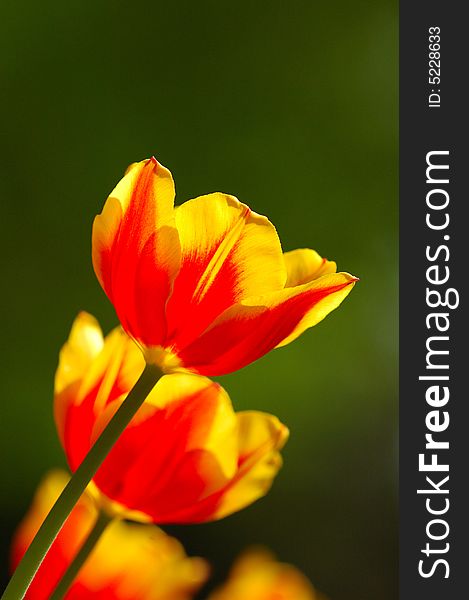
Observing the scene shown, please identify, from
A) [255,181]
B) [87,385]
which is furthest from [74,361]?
[255,181]

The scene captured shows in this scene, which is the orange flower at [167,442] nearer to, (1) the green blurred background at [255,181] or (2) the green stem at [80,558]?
(2) the green stem at [80,558]

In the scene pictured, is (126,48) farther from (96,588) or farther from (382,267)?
(96,588)

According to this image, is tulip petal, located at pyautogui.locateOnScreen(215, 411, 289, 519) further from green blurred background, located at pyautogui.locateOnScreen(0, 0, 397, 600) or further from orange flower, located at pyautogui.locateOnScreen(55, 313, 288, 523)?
green blurred background, located at pyautogui.locateOnScreen(0, 0, 397, 600)

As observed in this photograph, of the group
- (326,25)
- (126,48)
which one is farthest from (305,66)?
(126,48)

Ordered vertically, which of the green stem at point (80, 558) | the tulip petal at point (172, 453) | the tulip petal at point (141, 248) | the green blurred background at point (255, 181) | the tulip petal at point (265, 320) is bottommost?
the green stem at point (80, 558)

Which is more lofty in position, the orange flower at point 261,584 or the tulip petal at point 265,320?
the tulip petal at point 265,320

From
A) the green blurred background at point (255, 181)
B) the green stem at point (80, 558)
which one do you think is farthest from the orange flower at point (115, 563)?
the green blurred background at point (255, 181)
